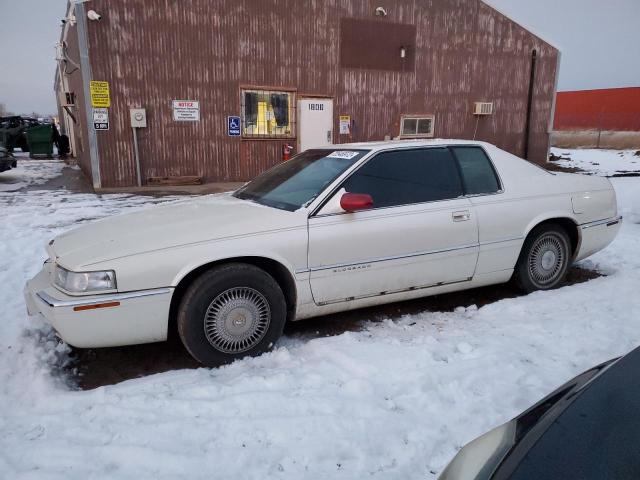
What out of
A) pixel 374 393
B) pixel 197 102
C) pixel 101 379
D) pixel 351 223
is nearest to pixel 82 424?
pixel 101 379

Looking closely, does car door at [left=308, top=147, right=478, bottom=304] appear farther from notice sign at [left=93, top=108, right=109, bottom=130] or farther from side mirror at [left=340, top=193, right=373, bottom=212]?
notice sign at [left=93, top=108, right=109, bottom=130]

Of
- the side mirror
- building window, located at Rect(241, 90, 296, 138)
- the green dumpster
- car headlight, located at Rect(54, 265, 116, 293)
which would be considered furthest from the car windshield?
the green dumpster

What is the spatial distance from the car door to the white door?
370 inches

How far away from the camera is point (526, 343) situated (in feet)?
11.5

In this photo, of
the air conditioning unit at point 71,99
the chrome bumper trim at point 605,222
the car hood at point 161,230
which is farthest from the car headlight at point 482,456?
the air conditioning unit at point 71,99

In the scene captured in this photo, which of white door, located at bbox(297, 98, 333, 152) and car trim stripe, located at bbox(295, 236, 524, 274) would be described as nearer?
car trim stripe, located at bbox(295, 236, 524, 274)

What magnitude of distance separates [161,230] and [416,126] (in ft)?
41.2

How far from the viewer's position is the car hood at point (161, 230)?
3.07 metres

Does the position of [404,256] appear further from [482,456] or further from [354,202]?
[482,456]

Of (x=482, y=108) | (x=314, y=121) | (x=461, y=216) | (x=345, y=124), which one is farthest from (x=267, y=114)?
(x=461, y=216)

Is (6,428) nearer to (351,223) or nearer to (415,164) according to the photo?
(351,223)

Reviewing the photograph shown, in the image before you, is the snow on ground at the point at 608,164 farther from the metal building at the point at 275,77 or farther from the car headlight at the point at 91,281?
the car headlight at the point at 91,281

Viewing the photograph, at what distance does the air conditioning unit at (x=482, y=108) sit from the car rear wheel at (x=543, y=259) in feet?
38.3

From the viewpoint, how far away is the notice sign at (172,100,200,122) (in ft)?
38.8
